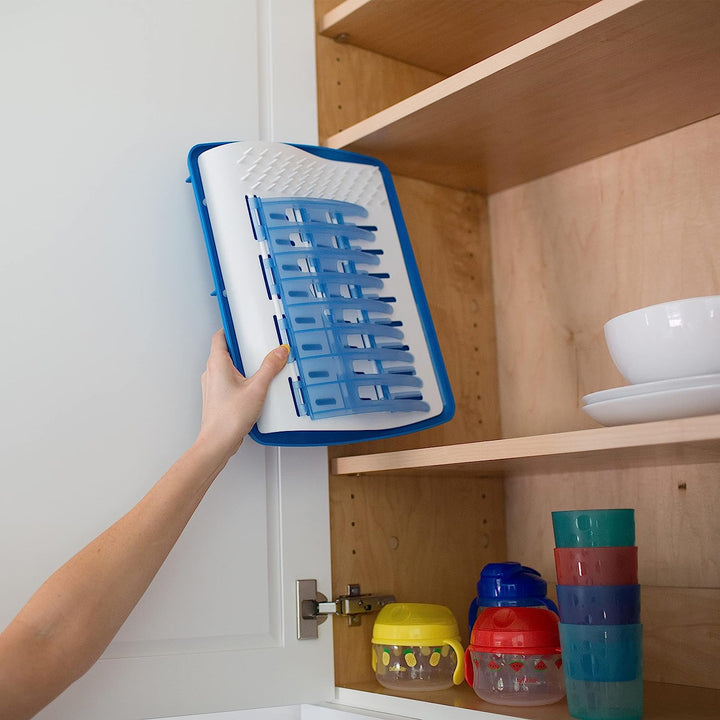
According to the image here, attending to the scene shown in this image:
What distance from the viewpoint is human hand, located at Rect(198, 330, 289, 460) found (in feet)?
3.41

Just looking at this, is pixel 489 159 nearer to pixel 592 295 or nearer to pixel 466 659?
pixel 592 295

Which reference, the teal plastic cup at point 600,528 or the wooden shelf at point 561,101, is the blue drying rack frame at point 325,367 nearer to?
the wooden shelf at point 561,101

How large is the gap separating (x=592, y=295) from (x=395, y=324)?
1.15ft

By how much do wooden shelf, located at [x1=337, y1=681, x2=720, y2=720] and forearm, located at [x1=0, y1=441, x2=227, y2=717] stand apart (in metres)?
0.34

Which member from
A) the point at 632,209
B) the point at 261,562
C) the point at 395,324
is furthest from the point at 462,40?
the point at 261,562

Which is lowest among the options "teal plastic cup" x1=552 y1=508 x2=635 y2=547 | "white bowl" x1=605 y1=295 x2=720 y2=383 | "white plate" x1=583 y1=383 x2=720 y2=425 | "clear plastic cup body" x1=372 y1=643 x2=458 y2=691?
"clear plastic cup body" x1=372 y1=643 x2=458 y2=691

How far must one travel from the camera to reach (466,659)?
1.13 m

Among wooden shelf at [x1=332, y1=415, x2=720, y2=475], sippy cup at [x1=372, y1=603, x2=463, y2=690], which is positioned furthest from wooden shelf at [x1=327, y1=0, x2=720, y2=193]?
sippy cup at [x1=372, y1=603, x2=463, y2=690]

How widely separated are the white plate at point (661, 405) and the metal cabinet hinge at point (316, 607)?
0.47 meters

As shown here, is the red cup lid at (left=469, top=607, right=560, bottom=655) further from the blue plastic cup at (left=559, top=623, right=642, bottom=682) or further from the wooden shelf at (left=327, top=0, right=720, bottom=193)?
the wooden shelf at (left=327, top=0, right=720, bottom=193)

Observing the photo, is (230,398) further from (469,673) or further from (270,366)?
(469,673)

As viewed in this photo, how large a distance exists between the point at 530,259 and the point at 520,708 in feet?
2.32

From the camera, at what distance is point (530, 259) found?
1452 millimetres

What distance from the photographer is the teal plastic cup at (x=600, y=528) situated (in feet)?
3.04
